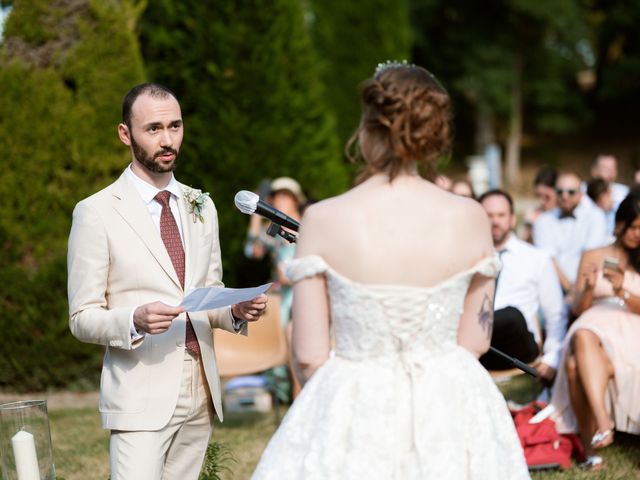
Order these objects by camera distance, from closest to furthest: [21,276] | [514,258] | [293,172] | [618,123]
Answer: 1. [514,258]
2. [21,276]
3. [293,172]
4. [618,123]

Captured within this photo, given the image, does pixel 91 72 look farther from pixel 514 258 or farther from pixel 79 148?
pixel 514 258

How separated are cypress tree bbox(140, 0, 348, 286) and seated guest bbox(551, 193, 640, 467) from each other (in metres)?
4.13

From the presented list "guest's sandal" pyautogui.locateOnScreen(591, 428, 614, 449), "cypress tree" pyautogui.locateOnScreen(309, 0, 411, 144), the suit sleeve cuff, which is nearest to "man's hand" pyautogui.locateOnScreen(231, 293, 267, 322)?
the suit sleeve cuff

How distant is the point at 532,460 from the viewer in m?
5.63

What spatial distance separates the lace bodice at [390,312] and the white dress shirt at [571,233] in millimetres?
6341

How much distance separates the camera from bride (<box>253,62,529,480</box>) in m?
2.44

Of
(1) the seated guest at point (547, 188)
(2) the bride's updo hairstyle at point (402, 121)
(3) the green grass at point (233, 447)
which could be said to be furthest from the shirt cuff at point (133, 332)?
(1) the seated guest at point (547, 188)

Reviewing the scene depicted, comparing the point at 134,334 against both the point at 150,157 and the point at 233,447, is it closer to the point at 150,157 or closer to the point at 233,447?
the point at 150,157

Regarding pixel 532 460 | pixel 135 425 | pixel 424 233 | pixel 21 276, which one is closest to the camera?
pixel 424 233

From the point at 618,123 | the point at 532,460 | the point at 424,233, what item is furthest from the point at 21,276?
the point at 618,123

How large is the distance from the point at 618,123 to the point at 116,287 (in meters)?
39.4

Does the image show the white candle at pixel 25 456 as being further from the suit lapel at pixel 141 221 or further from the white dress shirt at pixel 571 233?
the white dress shirt at pixel 571 233

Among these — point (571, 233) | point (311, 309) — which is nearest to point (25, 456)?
point (311, 309)

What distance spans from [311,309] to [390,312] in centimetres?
24
